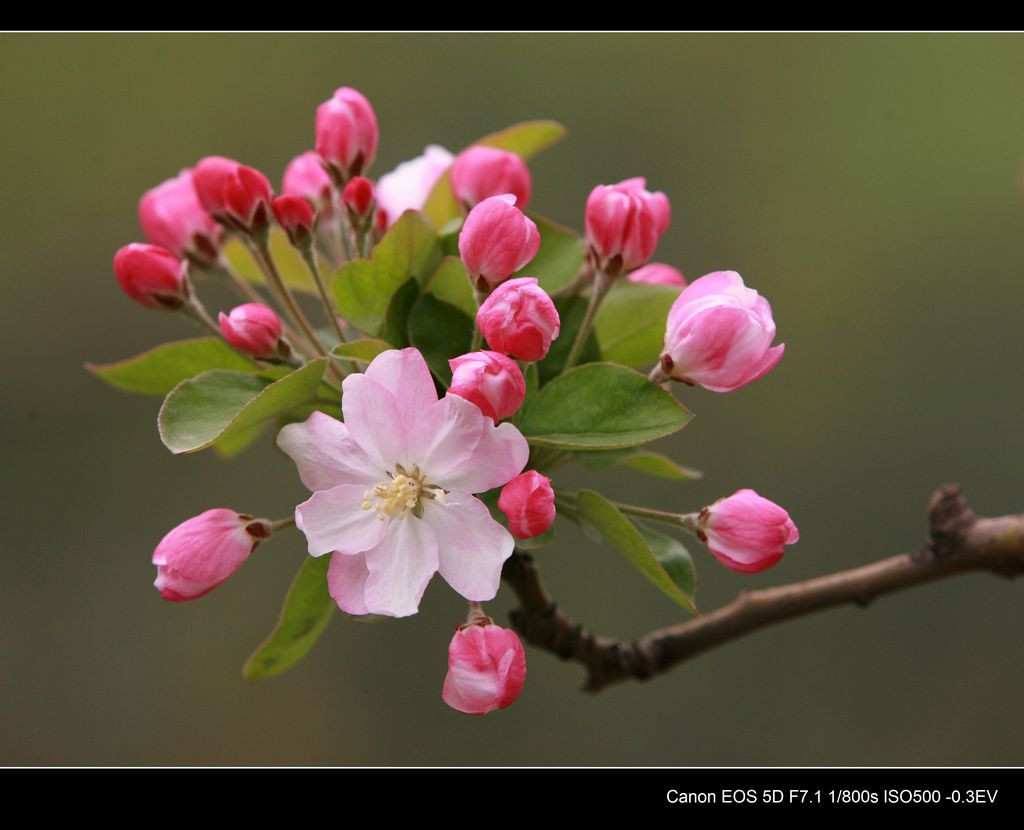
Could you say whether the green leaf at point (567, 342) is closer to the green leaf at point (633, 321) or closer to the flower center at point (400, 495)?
the green leaf at point (633, 321)

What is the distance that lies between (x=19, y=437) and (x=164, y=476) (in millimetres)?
378

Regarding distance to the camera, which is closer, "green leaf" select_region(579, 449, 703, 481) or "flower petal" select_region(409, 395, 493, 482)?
"flower petal" select_region(409, 395, 493, 482)

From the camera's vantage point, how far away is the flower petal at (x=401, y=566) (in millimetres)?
710

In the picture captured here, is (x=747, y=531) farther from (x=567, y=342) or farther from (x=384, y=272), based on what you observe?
(x=384, y=272)

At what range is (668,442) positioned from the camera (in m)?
2.49

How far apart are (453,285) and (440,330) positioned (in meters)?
0.04

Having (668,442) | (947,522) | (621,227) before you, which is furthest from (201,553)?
(668,442)

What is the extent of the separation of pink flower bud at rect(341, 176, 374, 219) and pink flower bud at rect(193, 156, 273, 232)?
0.07 m

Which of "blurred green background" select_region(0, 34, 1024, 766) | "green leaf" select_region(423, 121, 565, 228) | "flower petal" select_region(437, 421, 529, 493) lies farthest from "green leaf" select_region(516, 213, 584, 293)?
"blurred green background" select_region(0, 34, 1024, 766)

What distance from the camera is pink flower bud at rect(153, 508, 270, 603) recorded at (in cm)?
75

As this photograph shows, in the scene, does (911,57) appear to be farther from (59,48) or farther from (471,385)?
(471,385)

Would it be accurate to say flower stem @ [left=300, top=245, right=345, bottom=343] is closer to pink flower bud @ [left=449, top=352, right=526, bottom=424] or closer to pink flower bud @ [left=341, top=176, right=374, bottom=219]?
pink flower bud @ [left=341, top=176, right=374, bottom=219]

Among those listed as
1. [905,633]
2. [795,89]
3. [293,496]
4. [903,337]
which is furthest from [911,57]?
[293,496]

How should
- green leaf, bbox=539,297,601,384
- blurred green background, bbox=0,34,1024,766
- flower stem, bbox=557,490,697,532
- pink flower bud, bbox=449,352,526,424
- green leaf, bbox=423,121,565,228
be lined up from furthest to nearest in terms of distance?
blurred green background, bbox=0,34,1024,766 → green leaf, bbox=423,121,565,228 → green leaf, bbox=539,297,601,384 → flower stem, bbox=557,490,697,532 → pink flower bud, bbox=449,352,526,424
